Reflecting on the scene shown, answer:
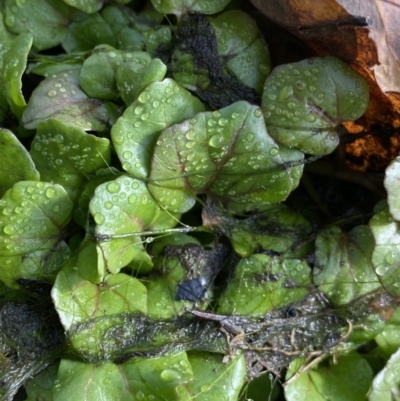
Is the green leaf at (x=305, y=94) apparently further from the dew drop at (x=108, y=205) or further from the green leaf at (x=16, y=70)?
the green leaf at (x=16, y=70)

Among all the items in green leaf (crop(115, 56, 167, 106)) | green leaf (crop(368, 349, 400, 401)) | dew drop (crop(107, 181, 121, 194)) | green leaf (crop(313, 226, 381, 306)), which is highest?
green leaf (crop(115, 56, 167, 106))

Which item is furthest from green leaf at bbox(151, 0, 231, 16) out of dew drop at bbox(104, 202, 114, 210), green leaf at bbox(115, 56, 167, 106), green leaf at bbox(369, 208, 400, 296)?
green leaf at bbox(369, 208, 400, 296)

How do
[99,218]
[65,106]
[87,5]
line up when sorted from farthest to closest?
1. [87,5]
2. [65,106]
3. [99,218]

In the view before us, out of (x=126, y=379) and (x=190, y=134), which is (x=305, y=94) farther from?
(x=126, y=379)

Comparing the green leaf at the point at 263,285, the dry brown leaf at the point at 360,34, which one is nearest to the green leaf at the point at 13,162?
the green leaf at the point at 263,285

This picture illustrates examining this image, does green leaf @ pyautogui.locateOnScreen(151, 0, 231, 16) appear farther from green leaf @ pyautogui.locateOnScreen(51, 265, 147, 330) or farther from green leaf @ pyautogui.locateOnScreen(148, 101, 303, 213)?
green leaf @ pyautogui.locateOnScreen(51, 265, 147, 330)

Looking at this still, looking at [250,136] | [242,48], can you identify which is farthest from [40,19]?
[250,136]
